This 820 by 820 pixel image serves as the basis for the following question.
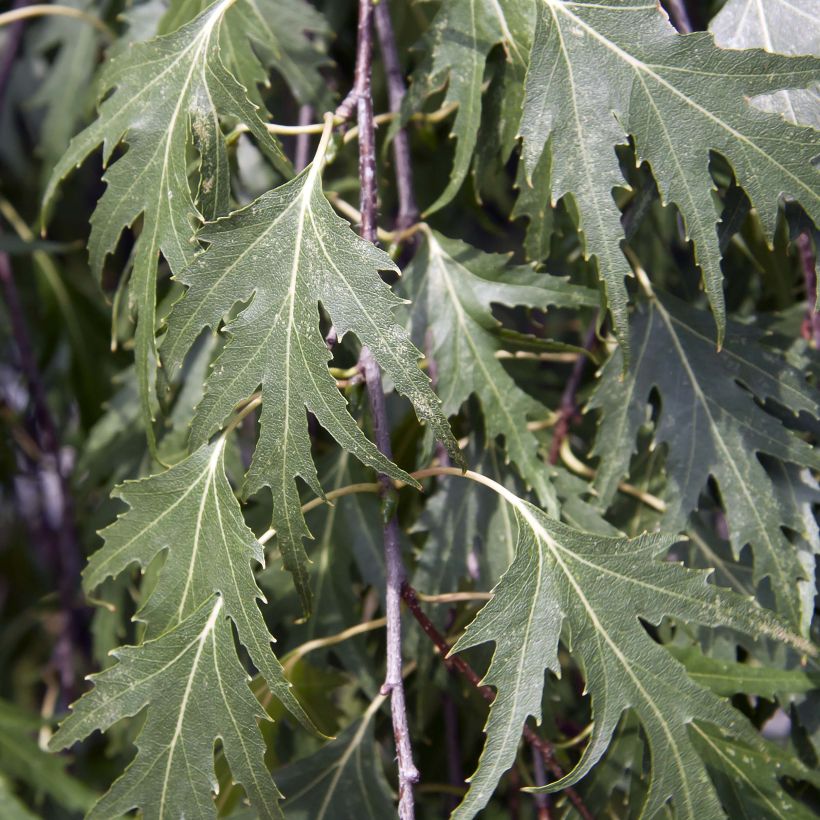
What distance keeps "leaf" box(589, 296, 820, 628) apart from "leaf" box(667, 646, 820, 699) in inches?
2.7

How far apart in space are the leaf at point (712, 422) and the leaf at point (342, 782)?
33 centimetres

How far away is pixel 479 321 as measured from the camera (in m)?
0.87

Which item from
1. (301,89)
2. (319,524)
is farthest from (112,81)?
(319,524)

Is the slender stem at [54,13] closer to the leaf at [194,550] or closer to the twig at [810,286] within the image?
the leaf at [194,550]

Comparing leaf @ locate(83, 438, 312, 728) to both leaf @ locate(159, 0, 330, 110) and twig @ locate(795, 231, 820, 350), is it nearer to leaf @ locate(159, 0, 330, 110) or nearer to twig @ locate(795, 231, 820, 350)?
leaf @ locate(159, 0, 330, 110)

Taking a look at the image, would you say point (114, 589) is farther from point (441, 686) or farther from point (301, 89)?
point (301, 89)

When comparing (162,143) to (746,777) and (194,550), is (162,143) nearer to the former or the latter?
(194,550)

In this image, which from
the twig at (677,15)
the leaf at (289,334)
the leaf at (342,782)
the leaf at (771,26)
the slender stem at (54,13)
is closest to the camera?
the leaf at (289,334)

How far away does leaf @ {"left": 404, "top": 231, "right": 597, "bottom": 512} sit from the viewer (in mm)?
839

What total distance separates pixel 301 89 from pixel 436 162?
309 millimetres

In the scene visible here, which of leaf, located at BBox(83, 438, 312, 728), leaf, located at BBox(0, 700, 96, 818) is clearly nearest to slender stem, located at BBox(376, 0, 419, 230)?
leaf, located at BBox(83, 438, 312, 728)

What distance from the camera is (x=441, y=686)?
1030mm

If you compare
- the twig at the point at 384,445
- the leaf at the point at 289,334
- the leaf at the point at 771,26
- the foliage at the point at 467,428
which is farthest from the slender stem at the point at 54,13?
the leaf at the point at 771,26

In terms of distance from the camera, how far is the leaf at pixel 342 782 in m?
0.86
